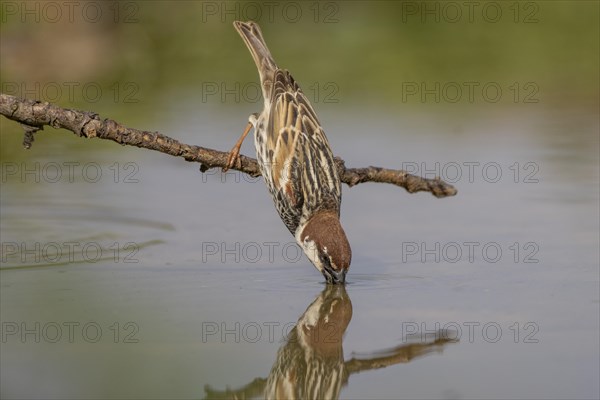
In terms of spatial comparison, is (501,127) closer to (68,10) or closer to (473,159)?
(473,159)

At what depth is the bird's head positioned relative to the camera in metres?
8.68

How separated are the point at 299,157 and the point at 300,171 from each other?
0.17m

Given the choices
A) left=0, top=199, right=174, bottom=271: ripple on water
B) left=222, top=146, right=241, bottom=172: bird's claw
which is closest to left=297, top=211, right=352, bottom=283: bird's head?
left=222, top=146, right=241, bottom=172: bird's claw

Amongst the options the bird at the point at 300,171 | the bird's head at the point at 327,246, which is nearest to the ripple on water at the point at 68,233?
the bird at the point at 300,171

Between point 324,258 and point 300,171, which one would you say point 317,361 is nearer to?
point 324,258

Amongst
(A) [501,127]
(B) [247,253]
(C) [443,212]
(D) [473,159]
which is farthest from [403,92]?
(B) [247,253]

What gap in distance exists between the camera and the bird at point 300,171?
8.98m

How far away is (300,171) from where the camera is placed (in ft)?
31.7

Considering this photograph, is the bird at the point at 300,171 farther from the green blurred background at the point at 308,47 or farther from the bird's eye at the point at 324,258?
the green blurred background at the point at 308,47

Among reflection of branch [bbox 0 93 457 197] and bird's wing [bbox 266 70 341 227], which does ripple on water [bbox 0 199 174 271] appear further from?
reflection of branch [bbox 0 93 457 197]

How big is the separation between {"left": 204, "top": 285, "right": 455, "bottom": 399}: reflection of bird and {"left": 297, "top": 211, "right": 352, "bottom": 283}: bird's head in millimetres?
403

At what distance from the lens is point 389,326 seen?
7949 millimetres

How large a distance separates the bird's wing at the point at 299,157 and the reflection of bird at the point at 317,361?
1.41 m

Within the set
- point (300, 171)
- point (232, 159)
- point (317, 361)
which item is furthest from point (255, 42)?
point (317, 361)
